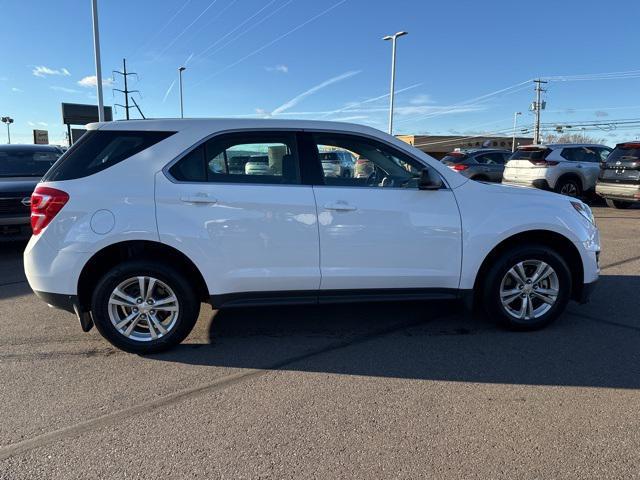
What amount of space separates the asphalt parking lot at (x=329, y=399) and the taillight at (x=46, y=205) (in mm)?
1101

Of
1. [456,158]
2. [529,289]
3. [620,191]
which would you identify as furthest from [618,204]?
[529,289]

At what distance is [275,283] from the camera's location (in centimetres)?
396

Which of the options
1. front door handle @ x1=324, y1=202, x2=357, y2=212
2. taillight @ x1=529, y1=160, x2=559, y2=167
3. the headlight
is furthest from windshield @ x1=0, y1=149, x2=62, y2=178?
taillight @ x1=529, y1=160, x2=559, y2=167

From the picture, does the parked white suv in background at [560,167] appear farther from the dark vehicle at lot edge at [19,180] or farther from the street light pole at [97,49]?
the street light pole at [97,49]

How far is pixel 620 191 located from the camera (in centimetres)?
1221

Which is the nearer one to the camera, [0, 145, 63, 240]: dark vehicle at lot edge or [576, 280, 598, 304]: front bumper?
[576, 280, 598, 304]: front bumper

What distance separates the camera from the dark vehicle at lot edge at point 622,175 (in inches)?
468

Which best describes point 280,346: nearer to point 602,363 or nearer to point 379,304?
point 379,304

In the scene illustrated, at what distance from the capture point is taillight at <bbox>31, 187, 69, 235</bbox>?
3.69 metres

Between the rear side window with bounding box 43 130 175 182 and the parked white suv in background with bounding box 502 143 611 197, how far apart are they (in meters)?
12.3

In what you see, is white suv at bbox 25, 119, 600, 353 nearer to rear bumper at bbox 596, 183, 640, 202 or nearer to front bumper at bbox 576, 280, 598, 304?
front bumper at bbox 576, 280, 598, 304

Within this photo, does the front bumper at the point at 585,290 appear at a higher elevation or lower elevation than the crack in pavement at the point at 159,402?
higher

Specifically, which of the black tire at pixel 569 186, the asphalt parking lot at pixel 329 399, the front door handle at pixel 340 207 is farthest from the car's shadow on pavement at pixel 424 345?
the black tire at pixel 569 186

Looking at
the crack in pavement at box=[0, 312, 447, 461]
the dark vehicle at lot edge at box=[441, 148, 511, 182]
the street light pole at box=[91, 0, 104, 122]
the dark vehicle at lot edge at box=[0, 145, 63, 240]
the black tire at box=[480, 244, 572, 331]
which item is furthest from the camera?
the dark vehicle at lot edge at box=[441, 148, 511, 182]
